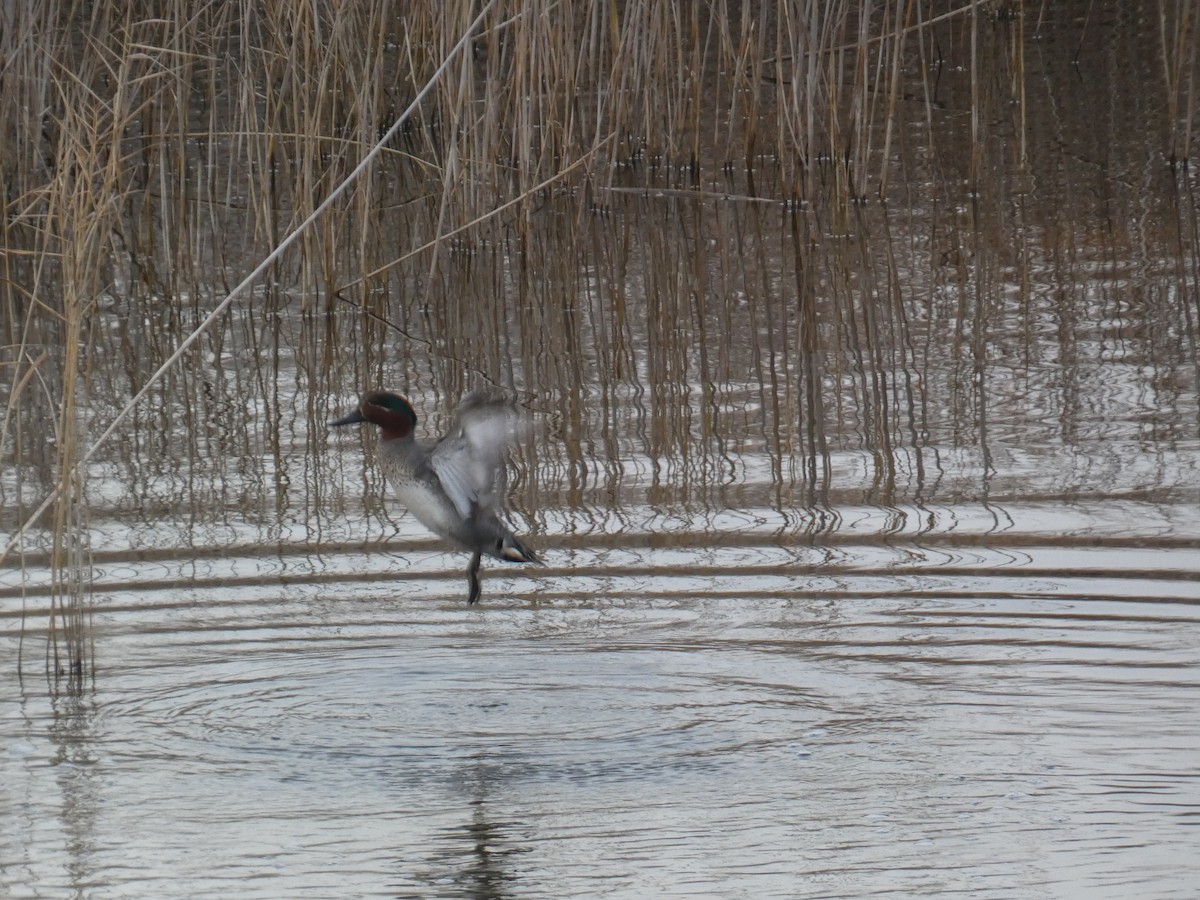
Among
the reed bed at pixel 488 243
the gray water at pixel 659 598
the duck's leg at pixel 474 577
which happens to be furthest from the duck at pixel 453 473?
the reed bed at pixel 488 243

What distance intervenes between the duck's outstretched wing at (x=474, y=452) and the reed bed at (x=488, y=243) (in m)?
0.94

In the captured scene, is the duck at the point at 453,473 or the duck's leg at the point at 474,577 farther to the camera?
the duck's leg at the point at 474,577

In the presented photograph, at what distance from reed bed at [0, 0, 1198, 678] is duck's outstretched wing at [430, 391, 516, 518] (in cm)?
94

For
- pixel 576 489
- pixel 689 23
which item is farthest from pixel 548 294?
pixel 576 489

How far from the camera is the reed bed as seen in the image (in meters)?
7.10

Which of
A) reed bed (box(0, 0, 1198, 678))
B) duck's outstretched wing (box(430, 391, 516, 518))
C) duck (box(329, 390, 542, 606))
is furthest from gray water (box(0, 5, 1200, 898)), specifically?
duck's outstretched wing (box(430, 391, 516, 518))

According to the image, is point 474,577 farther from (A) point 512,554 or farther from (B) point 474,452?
(B) point 474,452

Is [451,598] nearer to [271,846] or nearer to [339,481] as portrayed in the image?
[339,481]

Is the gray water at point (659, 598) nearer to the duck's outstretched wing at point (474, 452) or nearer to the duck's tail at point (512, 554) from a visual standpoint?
the duck's tail at point (512, 554)

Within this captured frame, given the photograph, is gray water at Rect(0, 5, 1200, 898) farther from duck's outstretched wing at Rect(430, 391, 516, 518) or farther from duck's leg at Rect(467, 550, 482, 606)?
duck's outstretched wing at Rect(430, 391, 516, 518)

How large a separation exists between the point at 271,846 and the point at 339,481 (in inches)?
113

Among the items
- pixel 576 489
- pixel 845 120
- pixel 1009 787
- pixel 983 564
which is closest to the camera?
pixel 1009 787

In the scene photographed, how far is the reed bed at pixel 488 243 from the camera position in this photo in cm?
710

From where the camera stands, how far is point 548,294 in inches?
368
